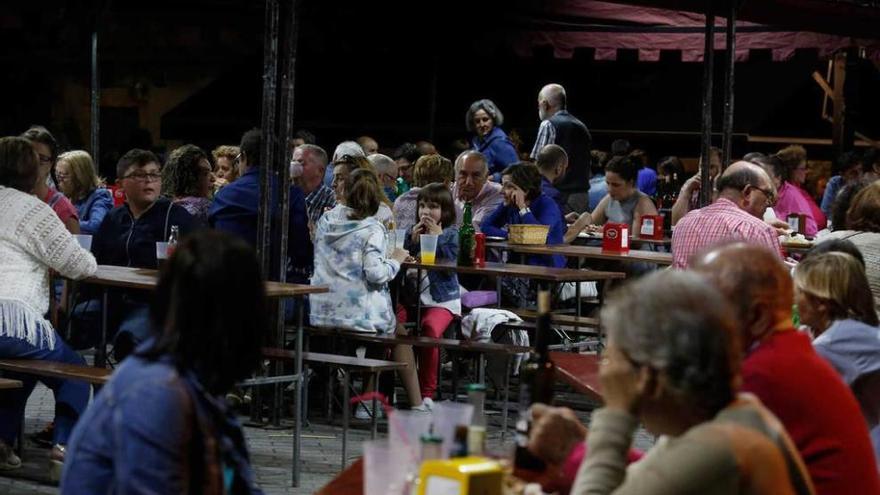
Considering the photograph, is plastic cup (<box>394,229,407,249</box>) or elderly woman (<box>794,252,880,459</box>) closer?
elderly woman (<box>794,252,880,459</box>)

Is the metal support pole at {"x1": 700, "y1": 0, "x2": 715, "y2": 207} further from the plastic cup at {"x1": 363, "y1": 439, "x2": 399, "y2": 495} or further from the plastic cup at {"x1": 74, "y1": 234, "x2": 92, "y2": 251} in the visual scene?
the plastic cup at {"x1": 363, "y1": 439, "x2": 399, "y2": 495}

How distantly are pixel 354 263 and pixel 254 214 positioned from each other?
2.31ft

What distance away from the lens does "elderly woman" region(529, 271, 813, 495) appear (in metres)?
2.86

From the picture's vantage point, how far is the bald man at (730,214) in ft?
28.1

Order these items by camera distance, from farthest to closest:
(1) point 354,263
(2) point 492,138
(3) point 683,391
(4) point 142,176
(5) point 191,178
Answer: (2) point 492,138
(5) point 191,178
(1) point 354,263
(4) point 142,176
(3) point 683,391

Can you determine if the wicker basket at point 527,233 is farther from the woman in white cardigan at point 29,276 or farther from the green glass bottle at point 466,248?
the woman in white cardigan at point 29,276

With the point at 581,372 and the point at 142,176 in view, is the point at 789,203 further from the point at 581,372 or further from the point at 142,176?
the point at 581,372

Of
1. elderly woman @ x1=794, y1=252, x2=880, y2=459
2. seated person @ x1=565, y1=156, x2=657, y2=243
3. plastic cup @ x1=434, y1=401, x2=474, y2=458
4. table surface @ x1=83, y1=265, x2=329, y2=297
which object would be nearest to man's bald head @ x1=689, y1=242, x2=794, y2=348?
plastic cup @ x1=434, y1=401, x2=474, y2=458

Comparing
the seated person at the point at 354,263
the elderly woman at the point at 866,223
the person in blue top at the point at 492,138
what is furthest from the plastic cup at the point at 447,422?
the person in blue top at the point at 492,138

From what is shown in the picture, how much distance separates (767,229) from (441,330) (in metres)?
2.70

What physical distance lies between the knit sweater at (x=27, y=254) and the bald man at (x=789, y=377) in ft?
14.9

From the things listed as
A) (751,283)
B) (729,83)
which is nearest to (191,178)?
(729,83)

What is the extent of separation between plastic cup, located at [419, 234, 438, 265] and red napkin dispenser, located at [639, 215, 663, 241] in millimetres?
2924

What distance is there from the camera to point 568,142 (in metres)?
14.7
